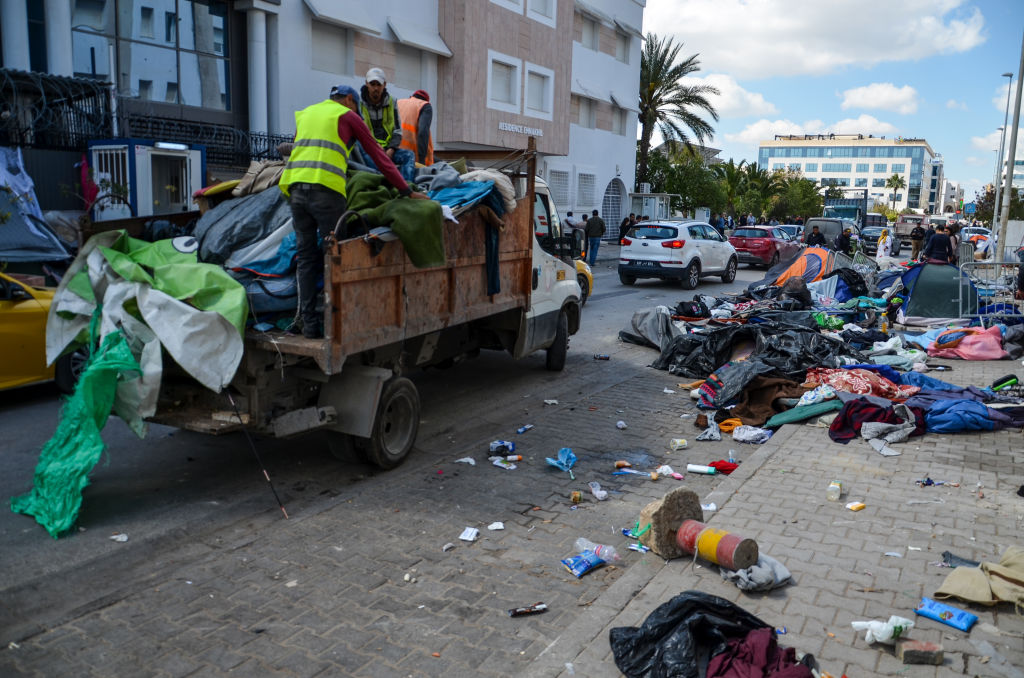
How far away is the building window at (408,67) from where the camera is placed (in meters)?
22.0

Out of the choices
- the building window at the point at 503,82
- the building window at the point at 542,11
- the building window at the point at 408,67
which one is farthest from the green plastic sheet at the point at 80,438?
the building window at the point at 542,11

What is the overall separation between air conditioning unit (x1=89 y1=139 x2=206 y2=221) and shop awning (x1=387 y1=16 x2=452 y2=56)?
8.59 m

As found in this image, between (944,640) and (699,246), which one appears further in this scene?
(699,246)

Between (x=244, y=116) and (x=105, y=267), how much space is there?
14.6 m

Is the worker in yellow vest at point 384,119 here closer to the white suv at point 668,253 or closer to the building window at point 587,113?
the white suv at point 668,253

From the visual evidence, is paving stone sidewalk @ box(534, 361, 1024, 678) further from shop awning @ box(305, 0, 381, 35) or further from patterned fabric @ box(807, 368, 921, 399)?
shop awning @ box(305, 0, 381, 35)

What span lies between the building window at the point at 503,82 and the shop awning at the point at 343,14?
16.6 ft

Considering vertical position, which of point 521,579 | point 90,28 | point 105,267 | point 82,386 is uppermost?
point 90,28

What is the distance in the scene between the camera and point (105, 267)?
5344mm

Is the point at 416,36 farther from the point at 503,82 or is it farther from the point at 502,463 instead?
the point at 502,463

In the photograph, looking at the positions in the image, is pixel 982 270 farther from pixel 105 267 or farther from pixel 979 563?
pixel 105 267

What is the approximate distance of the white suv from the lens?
19984 millimetres

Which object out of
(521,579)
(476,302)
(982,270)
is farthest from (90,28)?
(982,270)

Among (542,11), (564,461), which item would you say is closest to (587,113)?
(542,11)
